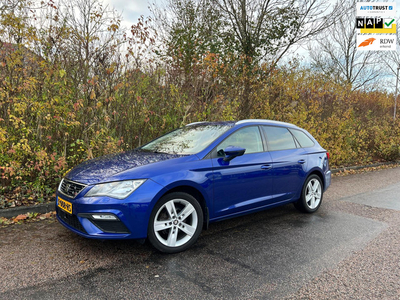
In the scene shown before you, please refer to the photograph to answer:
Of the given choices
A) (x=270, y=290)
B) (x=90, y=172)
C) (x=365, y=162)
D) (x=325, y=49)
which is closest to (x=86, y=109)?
(x=90, y=172)

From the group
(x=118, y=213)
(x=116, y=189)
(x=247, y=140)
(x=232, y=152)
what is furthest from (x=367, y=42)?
(x=118, y=213)

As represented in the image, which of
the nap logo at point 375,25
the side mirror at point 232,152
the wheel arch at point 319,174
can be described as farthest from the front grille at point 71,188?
the nap logo at point 375,25

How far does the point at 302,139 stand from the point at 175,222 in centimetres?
303

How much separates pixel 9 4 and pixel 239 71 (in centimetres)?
589

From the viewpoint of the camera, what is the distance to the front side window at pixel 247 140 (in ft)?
13.8

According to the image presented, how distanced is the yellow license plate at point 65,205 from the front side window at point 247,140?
191cm

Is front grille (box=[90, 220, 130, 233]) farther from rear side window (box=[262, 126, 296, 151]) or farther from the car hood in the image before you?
rear side window (box=[262, 126, 296, 151])

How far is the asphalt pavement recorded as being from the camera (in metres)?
2.76

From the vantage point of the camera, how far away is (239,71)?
924 centimetres

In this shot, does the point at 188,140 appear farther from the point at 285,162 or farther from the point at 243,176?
the point at 285,162

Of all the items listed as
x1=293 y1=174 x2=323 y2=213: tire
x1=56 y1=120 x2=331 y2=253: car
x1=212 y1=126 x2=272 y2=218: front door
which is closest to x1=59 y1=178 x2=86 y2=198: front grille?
x1=56 y1=120 x2=331 y2=253: car

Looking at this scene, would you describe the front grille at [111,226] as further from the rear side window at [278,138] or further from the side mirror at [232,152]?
the rear side window at [278,138]

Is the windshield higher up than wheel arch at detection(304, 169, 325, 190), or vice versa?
the windshield

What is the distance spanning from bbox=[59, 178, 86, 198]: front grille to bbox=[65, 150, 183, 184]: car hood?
5cm
